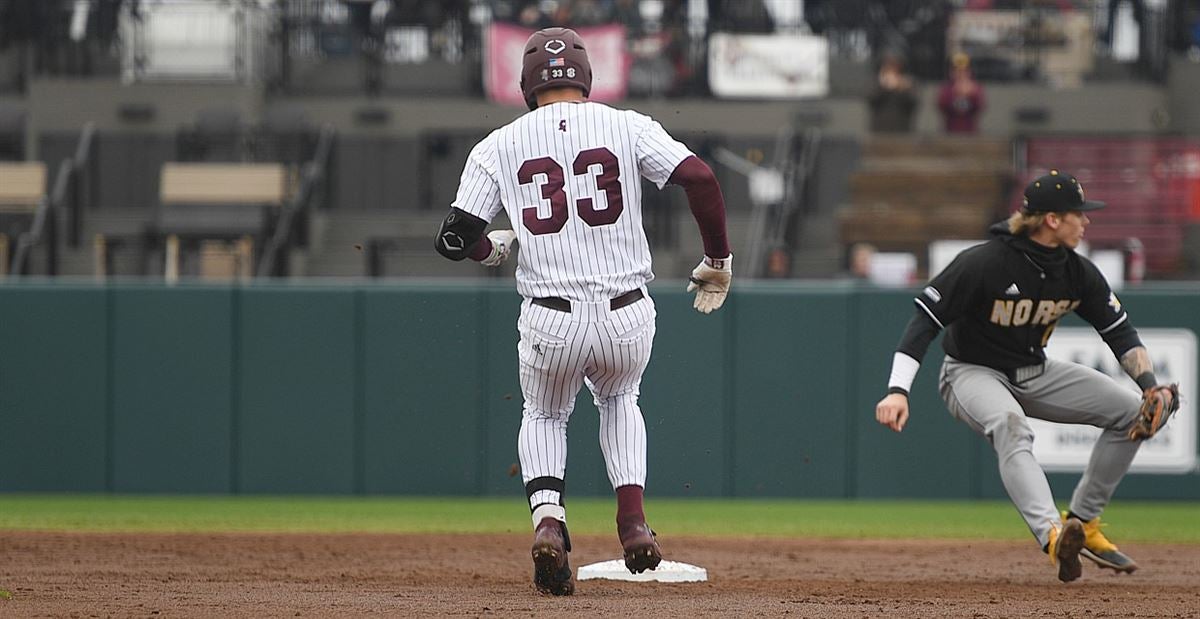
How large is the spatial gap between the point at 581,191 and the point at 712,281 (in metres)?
0.69

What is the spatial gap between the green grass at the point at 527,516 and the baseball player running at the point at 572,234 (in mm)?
4064

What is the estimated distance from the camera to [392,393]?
1270cm

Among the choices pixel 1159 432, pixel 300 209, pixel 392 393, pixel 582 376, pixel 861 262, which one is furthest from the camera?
pixel 300 209

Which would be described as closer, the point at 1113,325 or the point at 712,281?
the point at 712,281

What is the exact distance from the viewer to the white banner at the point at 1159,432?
12492mm

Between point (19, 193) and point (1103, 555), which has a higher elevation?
point (19, 193)

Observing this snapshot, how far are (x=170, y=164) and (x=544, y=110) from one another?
12438 millimetres

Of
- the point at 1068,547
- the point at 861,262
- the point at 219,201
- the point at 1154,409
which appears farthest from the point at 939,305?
the point at 219,201

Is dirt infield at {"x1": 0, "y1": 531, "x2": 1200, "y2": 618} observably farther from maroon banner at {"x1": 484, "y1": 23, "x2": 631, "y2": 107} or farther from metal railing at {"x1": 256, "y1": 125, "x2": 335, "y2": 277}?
maroon banner at {"x1": 484, "y1": 23, "x2": 631, "y2": 107}

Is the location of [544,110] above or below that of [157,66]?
below

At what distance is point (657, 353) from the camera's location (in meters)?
12.4

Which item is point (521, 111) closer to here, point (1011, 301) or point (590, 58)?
point (590, 58)

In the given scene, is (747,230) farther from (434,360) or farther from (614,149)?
(614,149)

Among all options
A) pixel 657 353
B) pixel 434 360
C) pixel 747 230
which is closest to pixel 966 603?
pixel 657 353
